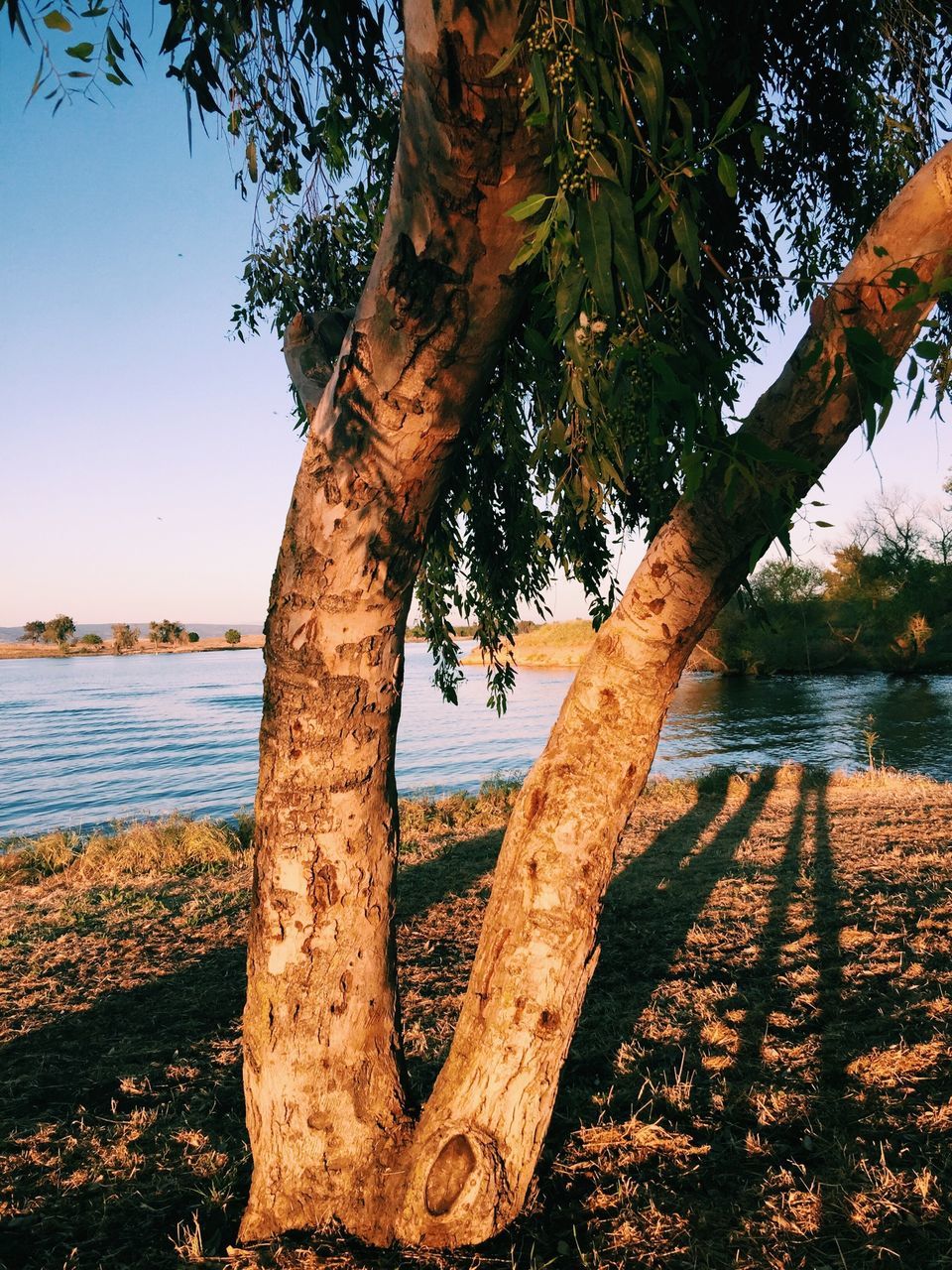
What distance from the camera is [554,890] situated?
1.97m

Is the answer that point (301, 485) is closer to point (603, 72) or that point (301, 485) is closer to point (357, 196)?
point (603, 72)

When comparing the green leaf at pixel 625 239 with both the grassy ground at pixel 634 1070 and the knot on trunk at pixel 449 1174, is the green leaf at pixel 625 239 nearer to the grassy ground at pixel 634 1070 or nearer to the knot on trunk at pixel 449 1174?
the knot on trunk at pixel 449 1174

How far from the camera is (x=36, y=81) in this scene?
1.46 metres

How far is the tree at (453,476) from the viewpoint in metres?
1.44

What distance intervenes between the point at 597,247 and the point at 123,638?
83.6 metres

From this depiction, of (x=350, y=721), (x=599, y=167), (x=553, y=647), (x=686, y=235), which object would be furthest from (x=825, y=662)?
(x=599, y=167)

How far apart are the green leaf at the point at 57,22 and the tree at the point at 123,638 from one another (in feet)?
272

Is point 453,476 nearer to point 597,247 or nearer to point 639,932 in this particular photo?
point 597,247

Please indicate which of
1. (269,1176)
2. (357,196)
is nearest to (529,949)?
(269,1176)

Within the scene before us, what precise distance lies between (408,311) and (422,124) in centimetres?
35

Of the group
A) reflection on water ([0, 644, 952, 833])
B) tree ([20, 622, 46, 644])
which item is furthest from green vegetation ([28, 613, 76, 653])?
reflection on water ([0, 644, 952, 833])

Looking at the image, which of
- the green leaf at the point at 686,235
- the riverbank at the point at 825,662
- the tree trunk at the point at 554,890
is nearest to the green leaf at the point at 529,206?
the green leaf at the point at 686,235

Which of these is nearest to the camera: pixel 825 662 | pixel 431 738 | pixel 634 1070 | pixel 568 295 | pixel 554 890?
pixel 568 295

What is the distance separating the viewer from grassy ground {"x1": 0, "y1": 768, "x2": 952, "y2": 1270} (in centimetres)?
202
